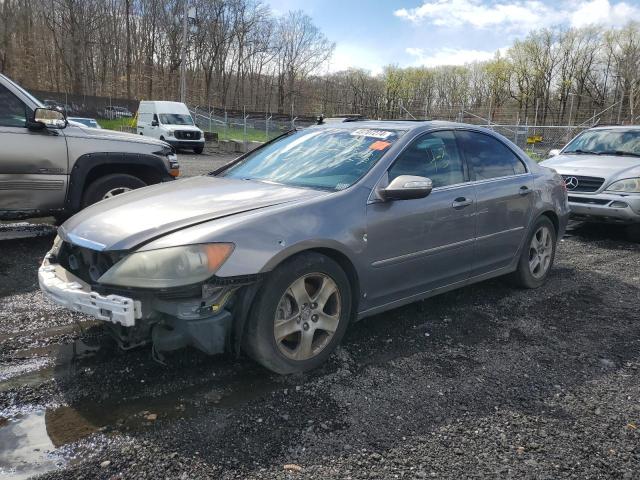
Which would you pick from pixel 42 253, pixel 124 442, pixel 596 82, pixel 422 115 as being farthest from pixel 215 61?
pixel 124 442

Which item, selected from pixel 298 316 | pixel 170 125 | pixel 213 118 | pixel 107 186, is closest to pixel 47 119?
pixel 107 186

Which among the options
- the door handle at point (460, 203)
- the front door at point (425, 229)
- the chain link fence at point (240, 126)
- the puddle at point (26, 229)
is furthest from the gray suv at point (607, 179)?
the chain link fence at point (240, 126)

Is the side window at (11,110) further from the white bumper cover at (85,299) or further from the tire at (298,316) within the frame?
the tire at (298,316)

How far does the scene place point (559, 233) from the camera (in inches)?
216

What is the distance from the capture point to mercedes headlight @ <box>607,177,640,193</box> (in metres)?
7.34

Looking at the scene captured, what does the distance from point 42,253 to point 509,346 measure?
4.94 m

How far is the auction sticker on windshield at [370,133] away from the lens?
4.06 m

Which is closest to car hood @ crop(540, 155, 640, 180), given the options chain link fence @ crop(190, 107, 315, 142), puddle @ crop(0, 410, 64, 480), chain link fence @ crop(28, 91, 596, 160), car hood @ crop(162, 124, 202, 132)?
puddle @ crop(0, 410, 64, 480)

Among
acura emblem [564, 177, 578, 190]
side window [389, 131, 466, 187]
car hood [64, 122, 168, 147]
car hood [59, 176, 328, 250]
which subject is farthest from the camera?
acura emblem [564, 177, 578, 190]

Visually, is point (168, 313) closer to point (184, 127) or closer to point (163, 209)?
point (163, 209)

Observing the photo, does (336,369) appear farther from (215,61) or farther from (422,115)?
(215,61)

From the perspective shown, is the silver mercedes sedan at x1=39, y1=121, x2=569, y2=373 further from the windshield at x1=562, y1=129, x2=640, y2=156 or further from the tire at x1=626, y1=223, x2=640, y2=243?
the windshield at x1=562, y1=129, x2=640, y2=156

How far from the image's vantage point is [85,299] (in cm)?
284

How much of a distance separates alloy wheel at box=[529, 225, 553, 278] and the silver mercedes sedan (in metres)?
0.44
